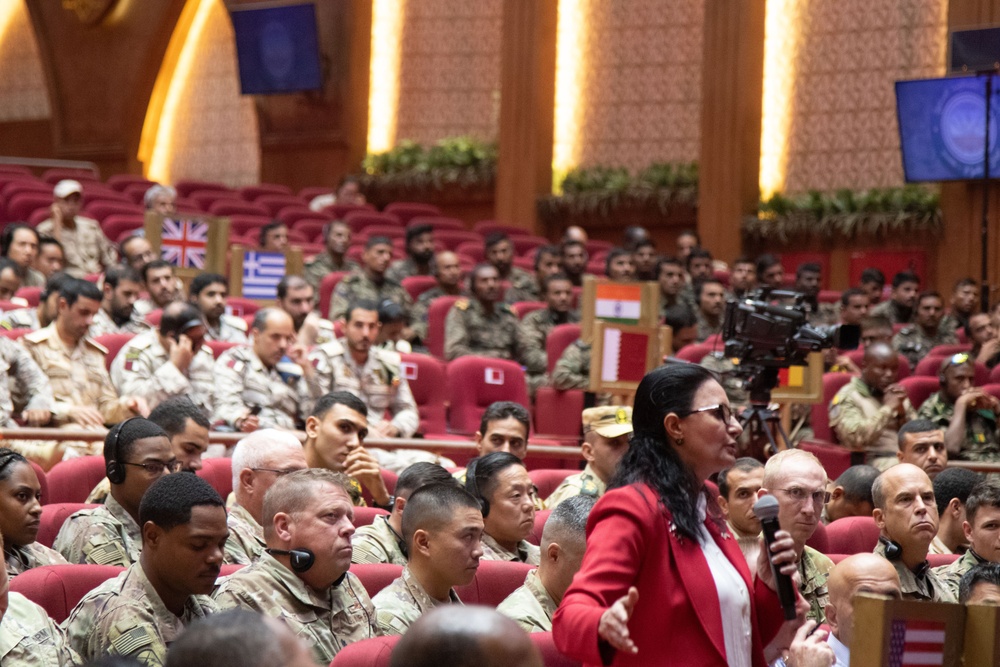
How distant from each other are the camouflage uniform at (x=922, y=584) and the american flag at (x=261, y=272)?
413 cm

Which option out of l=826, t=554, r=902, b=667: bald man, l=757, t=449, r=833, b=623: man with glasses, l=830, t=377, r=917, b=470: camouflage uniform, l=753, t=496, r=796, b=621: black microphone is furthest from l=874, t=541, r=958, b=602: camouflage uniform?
l=830, t=377, r=917, b=470: camouflage uniform

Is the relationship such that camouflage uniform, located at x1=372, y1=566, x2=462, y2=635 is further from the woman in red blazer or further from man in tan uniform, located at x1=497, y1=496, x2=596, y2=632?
the woman in red blazer

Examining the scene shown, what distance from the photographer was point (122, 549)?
3.35 m

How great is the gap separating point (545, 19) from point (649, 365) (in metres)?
5.61

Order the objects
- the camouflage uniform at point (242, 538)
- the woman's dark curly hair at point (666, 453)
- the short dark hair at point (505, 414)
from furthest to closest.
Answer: the short dark hair at point (505, 414), the camouflage uniform at point (242, 538), the woman's dark curly hair at point (666, 453)

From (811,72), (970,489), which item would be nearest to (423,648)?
(970,489)

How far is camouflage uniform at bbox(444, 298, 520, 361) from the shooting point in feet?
23.2

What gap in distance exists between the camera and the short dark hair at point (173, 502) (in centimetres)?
267

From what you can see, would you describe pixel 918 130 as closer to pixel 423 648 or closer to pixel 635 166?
pixel 635 166

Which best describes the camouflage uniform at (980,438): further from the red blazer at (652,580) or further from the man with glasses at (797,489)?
the red blazer at (652,580)

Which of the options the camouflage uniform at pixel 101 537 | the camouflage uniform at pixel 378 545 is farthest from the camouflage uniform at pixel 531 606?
the camouflage uniform at pixel 101 537

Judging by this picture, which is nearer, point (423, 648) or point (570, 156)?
point (423, 648)

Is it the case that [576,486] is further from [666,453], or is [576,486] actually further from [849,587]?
[666,453]

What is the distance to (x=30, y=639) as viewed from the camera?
8.29 ft
